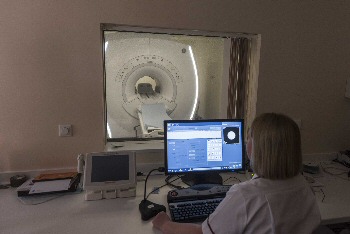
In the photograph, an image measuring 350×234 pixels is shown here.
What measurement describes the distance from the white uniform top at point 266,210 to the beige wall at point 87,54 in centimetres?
102

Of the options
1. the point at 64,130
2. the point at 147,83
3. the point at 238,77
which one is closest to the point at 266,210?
the point at 64,130

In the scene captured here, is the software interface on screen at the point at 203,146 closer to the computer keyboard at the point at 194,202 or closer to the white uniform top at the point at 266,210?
the computer keyboard at the point at 194,202

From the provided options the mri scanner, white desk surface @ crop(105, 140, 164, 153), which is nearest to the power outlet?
white desk surface @ crop(105, 140, 164, 153)

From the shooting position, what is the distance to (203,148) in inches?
60.7

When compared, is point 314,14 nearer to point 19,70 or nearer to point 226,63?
point 226,63

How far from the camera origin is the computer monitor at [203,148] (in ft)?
4.98

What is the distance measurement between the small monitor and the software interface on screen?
23 centimetres

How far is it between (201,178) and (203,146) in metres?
0.20

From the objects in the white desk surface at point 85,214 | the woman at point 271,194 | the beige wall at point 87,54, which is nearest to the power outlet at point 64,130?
the beige wall at point 87,54

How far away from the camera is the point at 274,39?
1811mm

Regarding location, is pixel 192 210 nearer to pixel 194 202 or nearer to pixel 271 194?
pixel 194 202

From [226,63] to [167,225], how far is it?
172 cm

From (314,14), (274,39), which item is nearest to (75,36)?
(274,39)

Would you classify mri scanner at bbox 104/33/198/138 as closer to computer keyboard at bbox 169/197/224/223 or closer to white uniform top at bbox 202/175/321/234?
computer keyboard at bbox 169/197/224/223
